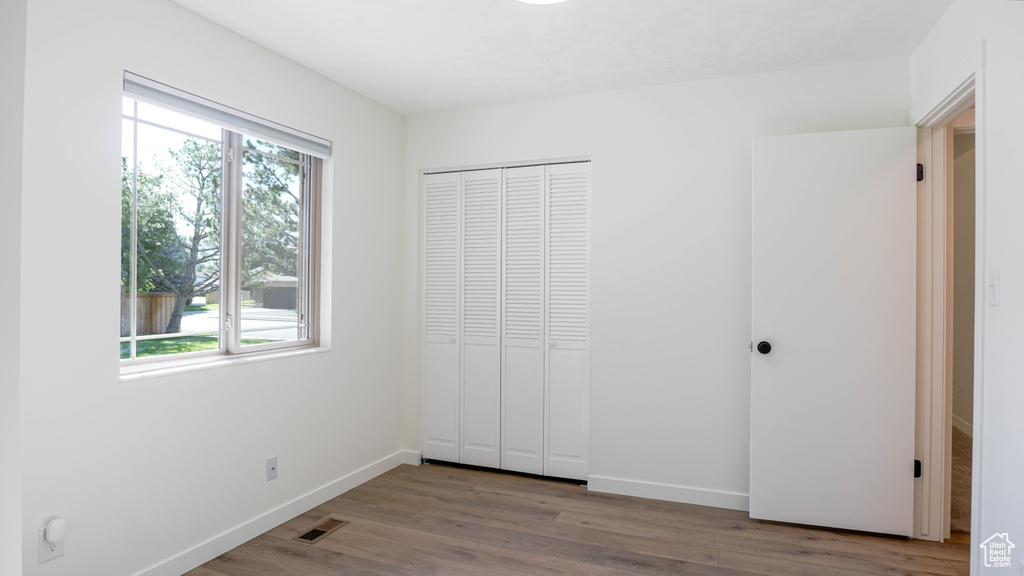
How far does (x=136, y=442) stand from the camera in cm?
223

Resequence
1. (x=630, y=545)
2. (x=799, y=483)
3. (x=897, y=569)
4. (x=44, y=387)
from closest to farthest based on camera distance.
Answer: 1. (x=44, y=387)
2. (x=897, y=569)
3. (x=630, y=545)
4. (x=799, y=483)

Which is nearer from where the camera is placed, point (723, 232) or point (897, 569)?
point (897, 569)

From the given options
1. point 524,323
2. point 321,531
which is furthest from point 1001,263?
point 321,531

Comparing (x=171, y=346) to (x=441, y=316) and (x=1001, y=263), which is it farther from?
(x=1001, y=263)

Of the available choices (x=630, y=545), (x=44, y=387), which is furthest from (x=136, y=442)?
(x=630, y=545)

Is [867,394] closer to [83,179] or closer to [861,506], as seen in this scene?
[861,506]

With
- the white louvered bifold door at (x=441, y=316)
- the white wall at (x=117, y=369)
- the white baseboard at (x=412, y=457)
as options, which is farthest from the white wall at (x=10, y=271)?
the white baseboard at (x=412, y=457)

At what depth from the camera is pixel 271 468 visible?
9.51ft

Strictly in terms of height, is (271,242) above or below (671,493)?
above

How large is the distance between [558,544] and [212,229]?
238cm

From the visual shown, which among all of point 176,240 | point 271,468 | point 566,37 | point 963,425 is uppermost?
point 566,37

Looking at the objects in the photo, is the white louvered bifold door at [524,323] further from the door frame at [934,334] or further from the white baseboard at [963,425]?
the white baseboard at [963,425]

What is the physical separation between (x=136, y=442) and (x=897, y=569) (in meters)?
3.39

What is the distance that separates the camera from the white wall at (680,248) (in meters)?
3.12
